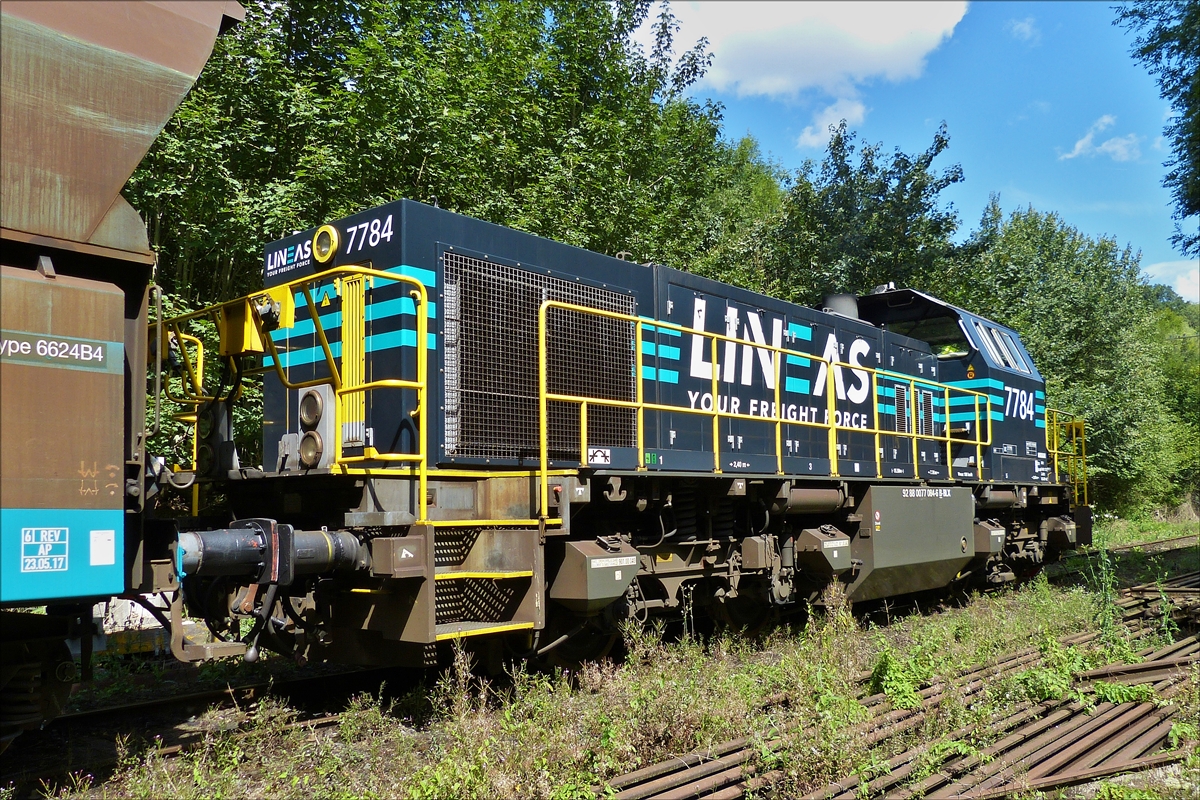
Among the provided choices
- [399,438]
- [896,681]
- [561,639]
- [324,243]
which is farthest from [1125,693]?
[324,243]

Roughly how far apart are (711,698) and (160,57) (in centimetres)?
483

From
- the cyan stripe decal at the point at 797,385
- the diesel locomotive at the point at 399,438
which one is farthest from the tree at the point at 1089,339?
the diesel locomotive at the point at 399,438

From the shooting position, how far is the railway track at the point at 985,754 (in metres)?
4.49

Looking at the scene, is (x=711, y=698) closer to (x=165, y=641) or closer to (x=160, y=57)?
(x=160, y=57)

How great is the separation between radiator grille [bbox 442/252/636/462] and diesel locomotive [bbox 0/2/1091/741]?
0.07ft

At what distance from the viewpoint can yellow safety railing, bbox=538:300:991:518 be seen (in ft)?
19.7

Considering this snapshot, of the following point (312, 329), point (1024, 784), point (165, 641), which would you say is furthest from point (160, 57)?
point (165, 641)

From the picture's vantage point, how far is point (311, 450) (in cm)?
584

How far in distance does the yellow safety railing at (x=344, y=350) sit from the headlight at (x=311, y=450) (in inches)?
9.1

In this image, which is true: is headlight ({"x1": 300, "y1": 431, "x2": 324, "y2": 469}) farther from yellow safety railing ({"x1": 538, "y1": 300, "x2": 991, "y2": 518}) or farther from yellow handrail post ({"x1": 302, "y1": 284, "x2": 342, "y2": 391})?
yellow safety railing ({"x1": 538, "y1": 300, "x2": 991, "y2": 518})

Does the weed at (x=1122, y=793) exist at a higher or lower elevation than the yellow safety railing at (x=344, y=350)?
lower

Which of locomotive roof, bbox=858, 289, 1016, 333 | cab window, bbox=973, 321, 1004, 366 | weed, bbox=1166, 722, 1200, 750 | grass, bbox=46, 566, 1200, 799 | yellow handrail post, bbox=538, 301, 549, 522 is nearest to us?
grass, bbox=46, 566, 1200, 799

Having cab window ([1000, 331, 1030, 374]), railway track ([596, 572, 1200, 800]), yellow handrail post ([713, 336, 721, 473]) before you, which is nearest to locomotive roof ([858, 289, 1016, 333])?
cab window ([1000, 331, 1030, 374])

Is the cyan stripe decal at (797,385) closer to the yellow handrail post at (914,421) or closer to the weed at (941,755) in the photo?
the yellow handrail post at (914,421)
